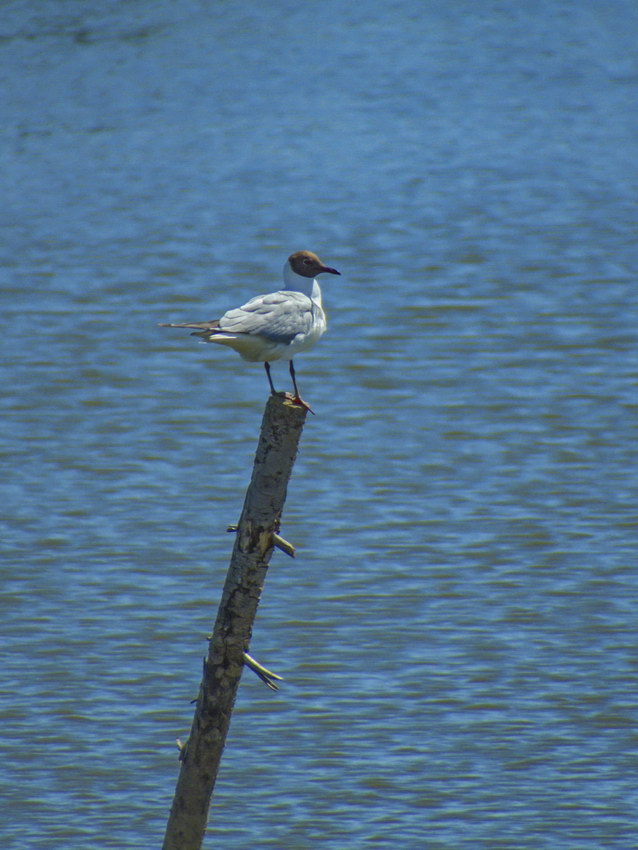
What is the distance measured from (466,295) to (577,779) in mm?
9992

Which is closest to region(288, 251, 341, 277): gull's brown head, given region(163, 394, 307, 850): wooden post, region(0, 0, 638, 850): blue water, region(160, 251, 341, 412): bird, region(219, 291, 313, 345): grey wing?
region(160, 251, 341, 412): bird

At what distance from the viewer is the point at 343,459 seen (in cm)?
1355

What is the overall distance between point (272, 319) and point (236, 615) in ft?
3.95

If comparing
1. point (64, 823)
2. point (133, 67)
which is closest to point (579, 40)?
point (133, 67)

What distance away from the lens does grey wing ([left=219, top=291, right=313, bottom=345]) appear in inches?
264

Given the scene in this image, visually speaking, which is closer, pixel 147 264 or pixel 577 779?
pixel 577 779

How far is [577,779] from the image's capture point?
876 centimetres

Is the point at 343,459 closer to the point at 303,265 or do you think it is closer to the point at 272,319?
the point at 303,265

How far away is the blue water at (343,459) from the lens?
8.92 m

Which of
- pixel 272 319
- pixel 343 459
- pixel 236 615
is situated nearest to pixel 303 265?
pixel 272 319

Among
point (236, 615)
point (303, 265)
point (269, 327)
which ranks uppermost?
point (303, 265)

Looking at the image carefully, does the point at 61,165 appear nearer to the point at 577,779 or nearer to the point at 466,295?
the point at 466,295

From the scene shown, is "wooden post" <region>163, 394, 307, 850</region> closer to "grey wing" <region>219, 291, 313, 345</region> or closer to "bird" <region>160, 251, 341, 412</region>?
"bird" <region>160, 251, 341, 412</region>

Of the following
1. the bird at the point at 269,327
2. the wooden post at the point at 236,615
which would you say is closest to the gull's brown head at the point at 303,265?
the bird at the point at 269,327
